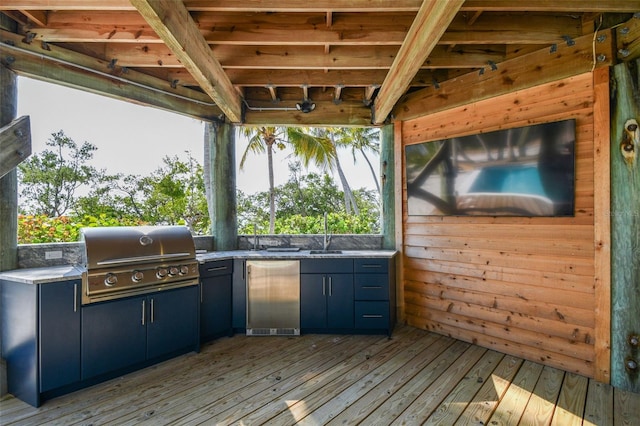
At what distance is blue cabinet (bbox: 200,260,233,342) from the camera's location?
302 centimetres

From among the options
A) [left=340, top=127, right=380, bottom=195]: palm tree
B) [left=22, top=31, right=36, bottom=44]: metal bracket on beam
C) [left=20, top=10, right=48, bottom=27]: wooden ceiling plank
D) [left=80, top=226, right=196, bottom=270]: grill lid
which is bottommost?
[left=80, top=226, right=196, bottom=270]: grill lid

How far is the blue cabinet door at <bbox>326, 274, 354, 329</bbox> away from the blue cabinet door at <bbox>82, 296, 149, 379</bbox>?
170 centimetres

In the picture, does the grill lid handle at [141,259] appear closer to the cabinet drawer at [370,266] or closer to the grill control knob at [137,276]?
the grill control knob at [137,276]

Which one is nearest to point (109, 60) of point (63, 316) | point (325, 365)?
point (63, 316)

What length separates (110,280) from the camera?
90.4 inches

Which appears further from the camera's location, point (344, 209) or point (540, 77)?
point (344, 209)

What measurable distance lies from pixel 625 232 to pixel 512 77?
5.02 feet

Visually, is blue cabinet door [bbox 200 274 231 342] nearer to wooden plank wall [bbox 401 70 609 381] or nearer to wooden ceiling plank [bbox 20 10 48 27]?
wooden plank wall [bbox 401 70 609 381]

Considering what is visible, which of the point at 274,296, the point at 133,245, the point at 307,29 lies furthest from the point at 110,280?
the point at 307,29

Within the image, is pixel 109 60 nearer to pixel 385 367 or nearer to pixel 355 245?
pixel 355 245

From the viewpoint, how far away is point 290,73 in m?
3.19

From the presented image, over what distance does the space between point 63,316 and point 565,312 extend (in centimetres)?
379

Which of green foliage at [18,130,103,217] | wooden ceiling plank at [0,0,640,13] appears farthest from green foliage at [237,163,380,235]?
wooden ceiling plank at [0,0,640,13]

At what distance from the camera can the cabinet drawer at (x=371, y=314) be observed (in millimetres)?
3203
